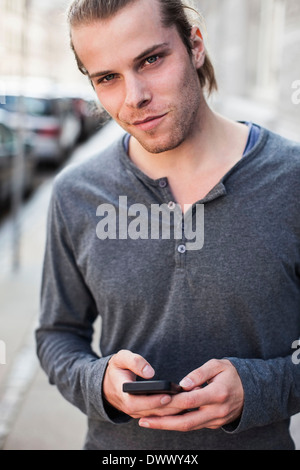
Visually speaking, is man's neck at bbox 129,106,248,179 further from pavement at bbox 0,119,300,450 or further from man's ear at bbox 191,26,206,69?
pavement at bbox 0,119,300,450

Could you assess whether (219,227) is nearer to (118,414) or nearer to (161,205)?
(161,205)

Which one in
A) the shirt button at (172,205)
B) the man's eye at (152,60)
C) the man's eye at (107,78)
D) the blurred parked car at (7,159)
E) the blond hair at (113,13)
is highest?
the blond hair at (113,13)

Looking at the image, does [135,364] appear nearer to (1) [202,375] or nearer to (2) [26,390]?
(1) [202,375]

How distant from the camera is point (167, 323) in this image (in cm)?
157

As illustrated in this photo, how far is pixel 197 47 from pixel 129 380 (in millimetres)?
946

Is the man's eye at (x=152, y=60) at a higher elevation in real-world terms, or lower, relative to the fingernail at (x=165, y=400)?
higher

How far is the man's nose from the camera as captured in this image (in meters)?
1.50

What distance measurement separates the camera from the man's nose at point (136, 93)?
150 centimetres
